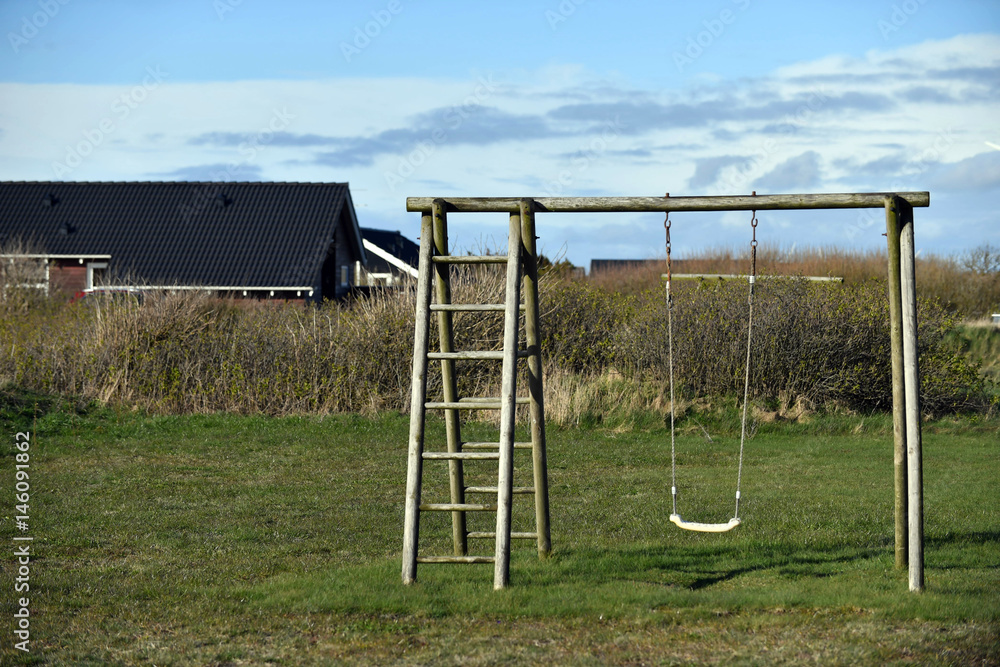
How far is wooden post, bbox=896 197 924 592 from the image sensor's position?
254 inches

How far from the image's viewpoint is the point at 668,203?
699 cm

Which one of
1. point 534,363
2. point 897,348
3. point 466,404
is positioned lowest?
point 466,404

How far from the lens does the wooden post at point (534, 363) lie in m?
7.02

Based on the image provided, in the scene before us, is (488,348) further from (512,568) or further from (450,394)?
(512,568)

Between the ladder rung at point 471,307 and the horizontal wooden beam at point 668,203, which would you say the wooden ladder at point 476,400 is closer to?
the ladder rung at point 471,307

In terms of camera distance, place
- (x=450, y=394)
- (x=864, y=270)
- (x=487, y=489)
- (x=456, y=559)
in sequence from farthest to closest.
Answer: (x=864, y=270)
(x=450, y=394)
(x=487, y=489)
(x=456, y=559)

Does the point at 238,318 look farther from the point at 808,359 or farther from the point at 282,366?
the point at 808,359

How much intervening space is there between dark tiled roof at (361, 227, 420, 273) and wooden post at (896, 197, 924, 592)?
40838 millimetres

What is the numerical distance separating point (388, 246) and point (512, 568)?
44.2 meters

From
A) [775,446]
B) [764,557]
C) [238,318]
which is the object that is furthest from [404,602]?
[238,318]

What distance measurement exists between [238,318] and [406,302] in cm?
316

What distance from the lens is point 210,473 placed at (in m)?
11.6

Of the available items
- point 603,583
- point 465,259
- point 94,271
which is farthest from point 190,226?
point 603,583

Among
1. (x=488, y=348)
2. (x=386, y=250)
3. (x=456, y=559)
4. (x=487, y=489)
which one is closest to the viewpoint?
(x=456, y=559)
